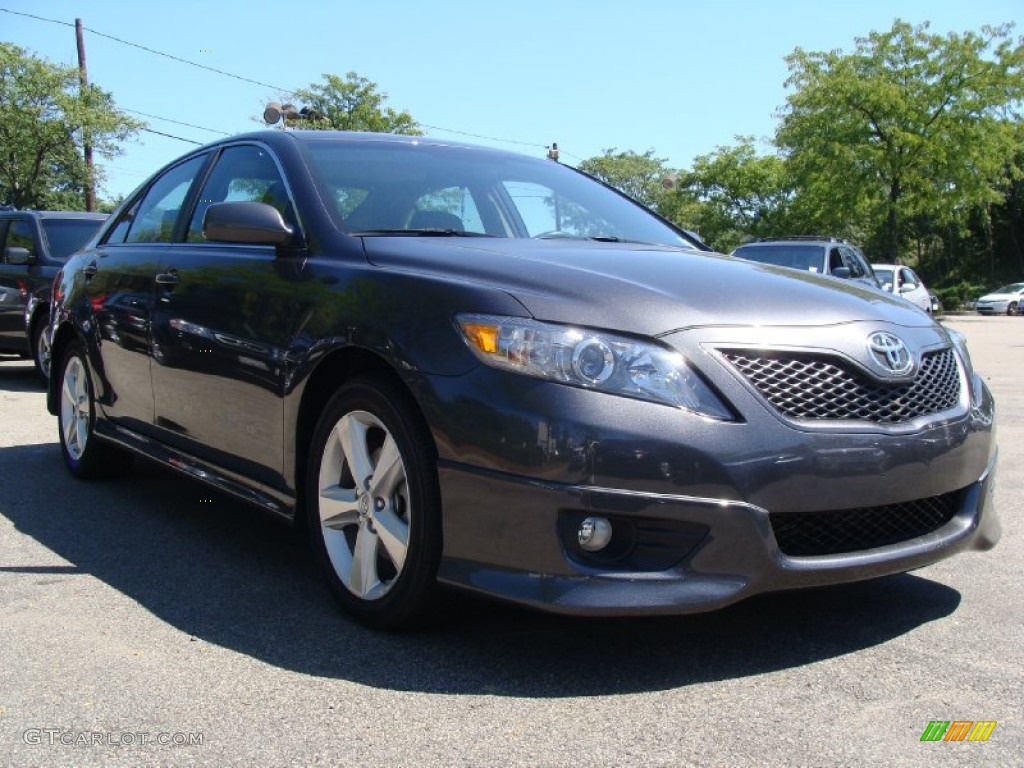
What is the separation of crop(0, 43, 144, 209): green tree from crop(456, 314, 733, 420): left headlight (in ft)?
102

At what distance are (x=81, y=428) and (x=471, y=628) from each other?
3.12 meters

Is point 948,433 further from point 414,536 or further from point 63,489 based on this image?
point 63,489

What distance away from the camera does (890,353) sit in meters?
3.05

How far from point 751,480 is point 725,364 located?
1.03ft

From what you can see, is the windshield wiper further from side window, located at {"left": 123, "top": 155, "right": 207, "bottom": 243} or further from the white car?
the white car

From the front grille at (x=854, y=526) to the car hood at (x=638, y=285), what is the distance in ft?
1.79

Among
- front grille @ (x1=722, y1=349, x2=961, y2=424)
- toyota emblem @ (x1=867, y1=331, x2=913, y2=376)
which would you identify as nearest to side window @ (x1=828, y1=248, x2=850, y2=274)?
toyota emblem @ (x1=867, y1=331, x2=913, y2=376)

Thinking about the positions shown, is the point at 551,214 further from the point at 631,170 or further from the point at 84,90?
the point at 631,170

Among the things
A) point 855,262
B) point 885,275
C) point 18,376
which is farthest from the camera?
point 885,275

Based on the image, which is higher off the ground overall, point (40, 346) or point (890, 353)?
point (890, 353)

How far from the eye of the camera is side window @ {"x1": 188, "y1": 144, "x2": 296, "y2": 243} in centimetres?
393

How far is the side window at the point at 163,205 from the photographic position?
187 inches

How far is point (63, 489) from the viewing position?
17.6 feet

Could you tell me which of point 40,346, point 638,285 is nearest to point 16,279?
point 40,346
